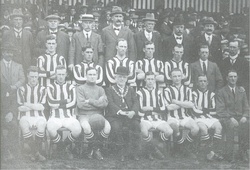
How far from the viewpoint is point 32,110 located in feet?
17.0

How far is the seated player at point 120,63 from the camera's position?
5.60m

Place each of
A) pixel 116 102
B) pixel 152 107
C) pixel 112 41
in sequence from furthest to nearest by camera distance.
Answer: pixel 112 41, pixel 152 107, pixel 116 102

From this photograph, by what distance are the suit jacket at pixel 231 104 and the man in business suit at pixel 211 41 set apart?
0.65m

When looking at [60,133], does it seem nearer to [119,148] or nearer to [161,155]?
[119,148]

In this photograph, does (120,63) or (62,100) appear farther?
(120,63)

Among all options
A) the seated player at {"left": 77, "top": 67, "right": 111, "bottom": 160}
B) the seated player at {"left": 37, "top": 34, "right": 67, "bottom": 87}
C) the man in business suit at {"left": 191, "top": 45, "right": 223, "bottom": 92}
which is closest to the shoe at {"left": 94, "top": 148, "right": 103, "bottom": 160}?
the seated player at {"left": 77, "top": 67, "right": 111, "bottom": 160}

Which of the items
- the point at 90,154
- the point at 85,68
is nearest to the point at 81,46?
the point at 85,68

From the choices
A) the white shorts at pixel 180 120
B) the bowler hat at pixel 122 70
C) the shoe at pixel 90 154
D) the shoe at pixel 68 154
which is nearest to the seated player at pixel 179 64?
the white shorts at pixel 180 120

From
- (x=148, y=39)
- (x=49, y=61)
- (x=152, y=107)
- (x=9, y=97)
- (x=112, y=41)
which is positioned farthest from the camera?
(x=148, y=39)

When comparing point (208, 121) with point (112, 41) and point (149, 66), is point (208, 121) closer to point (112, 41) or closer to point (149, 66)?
point (149, 66)

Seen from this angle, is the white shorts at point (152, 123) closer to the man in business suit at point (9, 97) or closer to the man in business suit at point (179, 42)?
the man in business suit at point (179, 42)

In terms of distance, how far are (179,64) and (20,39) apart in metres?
1.94

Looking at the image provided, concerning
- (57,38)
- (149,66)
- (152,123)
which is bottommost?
(152,123)

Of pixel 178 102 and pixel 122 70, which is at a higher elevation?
pixel 122 70
